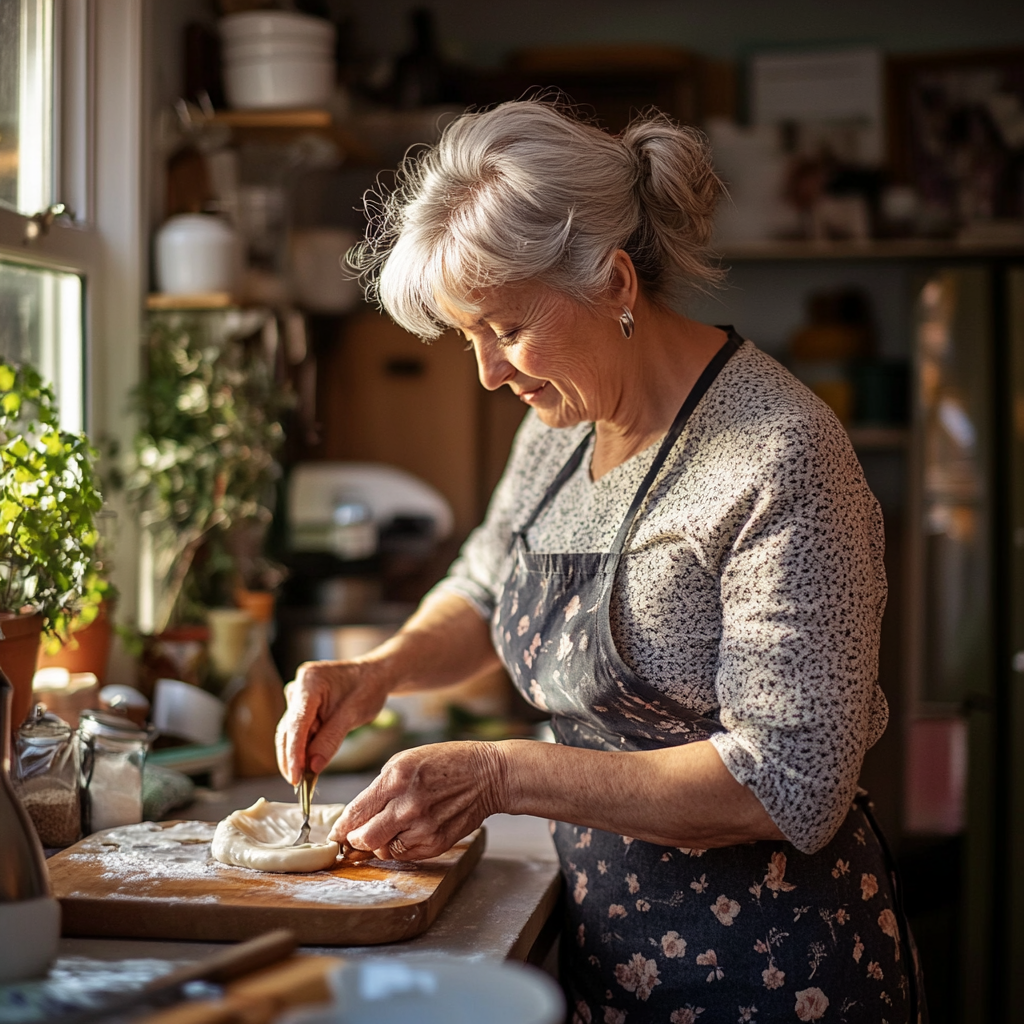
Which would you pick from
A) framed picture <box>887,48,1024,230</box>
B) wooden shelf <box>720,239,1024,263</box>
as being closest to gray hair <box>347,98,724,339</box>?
wooden shelf <box>720,239,1024,263</box>

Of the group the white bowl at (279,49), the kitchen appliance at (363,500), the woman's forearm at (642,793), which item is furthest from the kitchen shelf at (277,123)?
the woman's forearm at (642,793)

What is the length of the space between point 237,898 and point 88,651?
2.30ft

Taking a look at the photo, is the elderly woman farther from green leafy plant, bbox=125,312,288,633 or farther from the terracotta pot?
green leafy plant, bbox=125,312,288,633

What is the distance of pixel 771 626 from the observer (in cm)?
106

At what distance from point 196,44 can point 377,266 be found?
3.78 feet

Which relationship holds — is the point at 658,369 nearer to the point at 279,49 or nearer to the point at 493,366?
the point at 493,366

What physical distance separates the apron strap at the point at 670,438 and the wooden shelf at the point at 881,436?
1943 mm

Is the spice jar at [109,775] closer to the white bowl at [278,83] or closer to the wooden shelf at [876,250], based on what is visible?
the white bowl at [278,83]

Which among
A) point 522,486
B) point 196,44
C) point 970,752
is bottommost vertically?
point 970,752

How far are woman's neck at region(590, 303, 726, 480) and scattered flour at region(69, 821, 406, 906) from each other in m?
0.56

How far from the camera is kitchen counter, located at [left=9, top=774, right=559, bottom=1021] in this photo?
37.5 inches

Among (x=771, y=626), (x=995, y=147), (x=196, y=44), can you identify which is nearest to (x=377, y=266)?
(x=771, y=626)

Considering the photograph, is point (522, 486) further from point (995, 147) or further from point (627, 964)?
point (995, 147)

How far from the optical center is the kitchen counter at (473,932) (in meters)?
0.95
